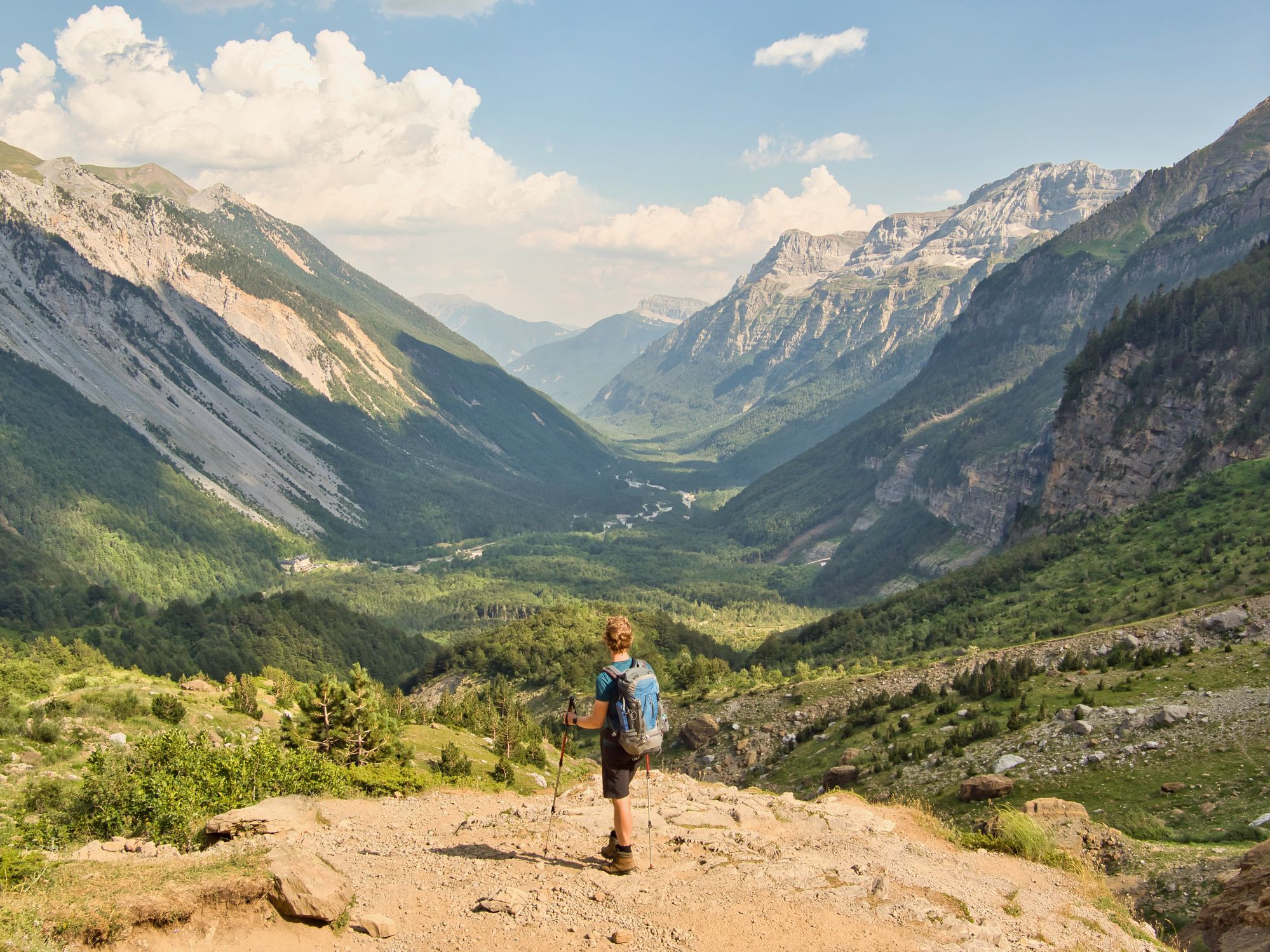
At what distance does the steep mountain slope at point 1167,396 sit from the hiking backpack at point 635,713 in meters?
70.3

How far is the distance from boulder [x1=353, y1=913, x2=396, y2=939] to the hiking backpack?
168 inches

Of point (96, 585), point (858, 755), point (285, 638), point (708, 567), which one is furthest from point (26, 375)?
point (858, 755)

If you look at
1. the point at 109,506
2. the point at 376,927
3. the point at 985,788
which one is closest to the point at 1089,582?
the point at 985,788

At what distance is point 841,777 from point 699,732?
13080mm

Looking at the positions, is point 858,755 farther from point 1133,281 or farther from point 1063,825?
point 1133,281

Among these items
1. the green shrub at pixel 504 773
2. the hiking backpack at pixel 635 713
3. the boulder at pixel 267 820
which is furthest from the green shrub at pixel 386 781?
the hiking backpack at pixel 635 713

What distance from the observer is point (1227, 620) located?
33250mm

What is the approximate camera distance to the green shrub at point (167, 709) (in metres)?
30.7

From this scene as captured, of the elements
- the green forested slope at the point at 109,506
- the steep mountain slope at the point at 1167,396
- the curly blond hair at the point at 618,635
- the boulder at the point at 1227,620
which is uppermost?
the steep mountain slope at the point at 1167,396

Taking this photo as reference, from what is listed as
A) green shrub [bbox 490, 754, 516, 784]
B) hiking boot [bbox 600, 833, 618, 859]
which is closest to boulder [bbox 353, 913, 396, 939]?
hiking boot [bbox 600, 833, 618, 859]

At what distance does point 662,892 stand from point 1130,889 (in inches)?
365

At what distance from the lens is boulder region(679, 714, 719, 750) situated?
4050 cm

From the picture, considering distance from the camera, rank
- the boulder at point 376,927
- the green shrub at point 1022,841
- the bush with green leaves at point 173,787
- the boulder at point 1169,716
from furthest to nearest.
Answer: the boulder at point 1169,716
the green shrub at point 1022,841
the bush with green leaves at point 173,787
the boulder at point 376,927

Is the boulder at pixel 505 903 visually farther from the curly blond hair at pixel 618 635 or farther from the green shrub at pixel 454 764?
the green shrub at pixel 454 764
